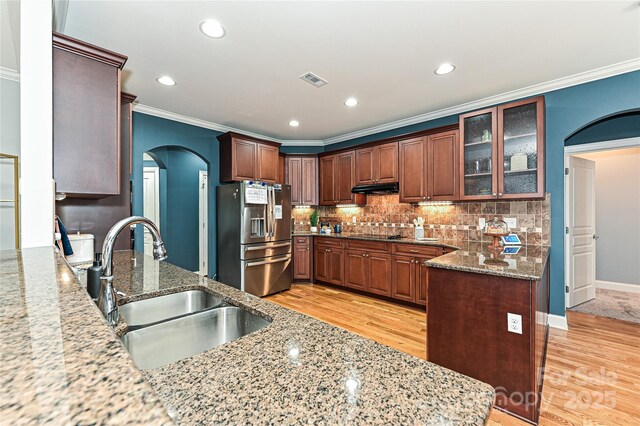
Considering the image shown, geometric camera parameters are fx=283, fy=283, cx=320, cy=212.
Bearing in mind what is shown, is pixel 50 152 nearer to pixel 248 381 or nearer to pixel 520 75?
pixel 248 381

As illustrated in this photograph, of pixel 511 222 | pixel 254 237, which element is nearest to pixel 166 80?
pixel 254 237

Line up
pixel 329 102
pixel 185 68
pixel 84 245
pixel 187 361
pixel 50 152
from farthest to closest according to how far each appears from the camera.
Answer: pixel 329 102, pixel 185 68, pixel 84 245, pixel 50 152, pixel 187 361

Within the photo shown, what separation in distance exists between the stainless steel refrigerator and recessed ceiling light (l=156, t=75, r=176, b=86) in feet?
4.98

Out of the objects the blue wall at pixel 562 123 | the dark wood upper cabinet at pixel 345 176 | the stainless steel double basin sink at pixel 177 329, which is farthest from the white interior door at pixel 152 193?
the blue wall at pixel 562 123

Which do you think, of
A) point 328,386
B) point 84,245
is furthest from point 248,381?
point 84,245

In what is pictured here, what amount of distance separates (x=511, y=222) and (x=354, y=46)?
2.76 metres

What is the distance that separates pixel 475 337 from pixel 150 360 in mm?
1967

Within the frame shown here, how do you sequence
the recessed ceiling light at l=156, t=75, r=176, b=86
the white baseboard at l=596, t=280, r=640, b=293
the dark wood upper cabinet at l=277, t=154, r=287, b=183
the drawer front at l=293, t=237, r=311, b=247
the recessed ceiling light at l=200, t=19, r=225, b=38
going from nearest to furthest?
the recessed ceiling light at l=200, t=19, r=225, b=38 → the recessed ceiling light at l=156, t=75, r=176, b=86 → the white baseboard at l=596, t=280, r=640, b=293 → the drawer front at l=293, t=237, r=311, b=247 → the dark wood upper cabinet at l=277, t=154, r=287, b=183

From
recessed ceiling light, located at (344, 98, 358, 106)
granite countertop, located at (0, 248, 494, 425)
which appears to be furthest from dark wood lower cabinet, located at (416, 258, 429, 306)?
granite countertop, located at (0, 248, 494, 425)

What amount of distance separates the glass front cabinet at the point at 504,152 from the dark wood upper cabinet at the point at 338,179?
1.80 m

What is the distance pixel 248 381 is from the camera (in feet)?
2.03

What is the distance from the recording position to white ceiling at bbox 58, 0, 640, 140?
200 cm

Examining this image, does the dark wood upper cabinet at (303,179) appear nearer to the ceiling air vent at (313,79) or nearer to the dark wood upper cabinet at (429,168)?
the dark wood upper cabinet at (429,168)

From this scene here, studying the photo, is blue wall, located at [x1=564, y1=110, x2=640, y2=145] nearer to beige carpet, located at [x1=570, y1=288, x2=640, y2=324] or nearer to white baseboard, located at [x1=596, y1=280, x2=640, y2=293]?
beige carpet, located at [x1=570, y1=288, x2=640, y2=324]
